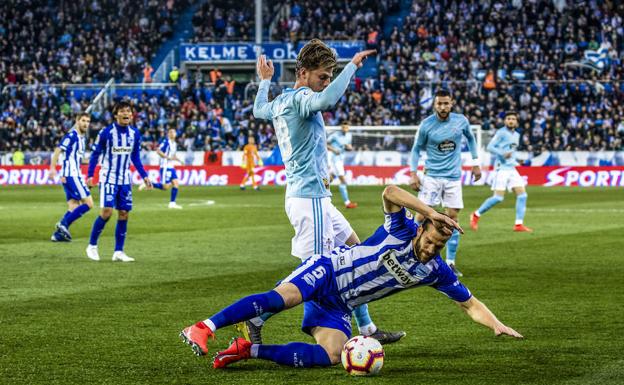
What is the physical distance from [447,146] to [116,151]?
488 cm

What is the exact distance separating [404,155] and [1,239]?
2535 centimetres

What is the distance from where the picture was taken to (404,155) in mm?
42500

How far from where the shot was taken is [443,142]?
44.7ft

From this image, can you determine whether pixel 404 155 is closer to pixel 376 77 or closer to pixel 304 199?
pixel 376 77

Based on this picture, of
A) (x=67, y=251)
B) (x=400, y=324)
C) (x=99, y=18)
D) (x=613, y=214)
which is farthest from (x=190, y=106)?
(x=400, y=324)

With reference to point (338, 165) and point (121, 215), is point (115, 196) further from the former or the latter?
point (338, 165)

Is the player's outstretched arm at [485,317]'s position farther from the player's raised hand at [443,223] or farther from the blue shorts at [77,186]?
the blue shorts at [77,186]

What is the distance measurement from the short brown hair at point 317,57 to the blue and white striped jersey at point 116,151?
7.86 m

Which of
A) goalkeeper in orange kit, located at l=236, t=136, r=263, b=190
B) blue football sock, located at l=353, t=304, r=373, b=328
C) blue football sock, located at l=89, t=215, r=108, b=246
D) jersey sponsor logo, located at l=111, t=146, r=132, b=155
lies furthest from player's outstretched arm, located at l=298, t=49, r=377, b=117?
goalkeeper in orange kit, located at l=236, t=136, r=263, b=190

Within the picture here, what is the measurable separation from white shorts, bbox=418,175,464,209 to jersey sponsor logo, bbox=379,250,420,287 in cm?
620

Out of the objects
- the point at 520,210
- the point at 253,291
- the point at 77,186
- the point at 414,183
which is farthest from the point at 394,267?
the point at 520,210

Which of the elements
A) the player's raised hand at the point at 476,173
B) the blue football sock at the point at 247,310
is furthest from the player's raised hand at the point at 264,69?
the player's raised hand at the point at 476,173

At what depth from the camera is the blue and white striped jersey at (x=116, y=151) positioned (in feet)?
49.6

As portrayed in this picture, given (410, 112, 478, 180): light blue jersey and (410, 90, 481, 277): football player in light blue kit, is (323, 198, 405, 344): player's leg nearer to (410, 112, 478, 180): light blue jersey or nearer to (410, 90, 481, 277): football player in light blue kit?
(410, 90, 481, 277): football player in light blue kit
